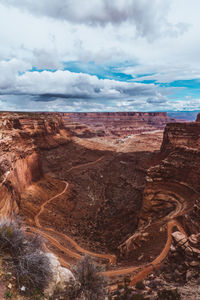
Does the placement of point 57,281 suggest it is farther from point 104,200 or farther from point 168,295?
point 104,200

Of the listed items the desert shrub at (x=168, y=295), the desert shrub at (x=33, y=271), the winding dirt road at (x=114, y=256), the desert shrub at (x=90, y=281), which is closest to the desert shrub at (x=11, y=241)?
the desert shrub at (x=33, y=271)

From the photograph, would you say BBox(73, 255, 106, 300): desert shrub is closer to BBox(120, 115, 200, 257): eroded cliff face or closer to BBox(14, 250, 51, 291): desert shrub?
BBox(14, 250, 51, 291): desert shrub

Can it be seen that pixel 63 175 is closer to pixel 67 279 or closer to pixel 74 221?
pixel 74 221

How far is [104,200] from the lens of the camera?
4284 cm

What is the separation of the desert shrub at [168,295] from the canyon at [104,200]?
4.35 metres

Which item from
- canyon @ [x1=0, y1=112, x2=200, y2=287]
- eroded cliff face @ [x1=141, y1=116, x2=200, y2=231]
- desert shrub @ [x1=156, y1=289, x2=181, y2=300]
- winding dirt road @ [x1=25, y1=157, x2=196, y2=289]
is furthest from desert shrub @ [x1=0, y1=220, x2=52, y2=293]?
eroded cliff face @ [x1=141, y1=116, x2=200, y2=231]

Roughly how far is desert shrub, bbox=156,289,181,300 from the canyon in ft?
14.3

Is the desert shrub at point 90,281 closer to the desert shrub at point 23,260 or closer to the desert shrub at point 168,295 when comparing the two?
the desert shrub at point 23,260

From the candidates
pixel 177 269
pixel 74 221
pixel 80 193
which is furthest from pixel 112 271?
pixel 80 193

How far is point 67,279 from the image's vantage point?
10391 mm

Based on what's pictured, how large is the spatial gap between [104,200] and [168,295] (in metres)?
34.8

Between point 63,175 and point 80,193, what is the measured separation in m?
10.3

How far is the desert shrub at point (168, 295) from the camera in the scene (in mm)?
8255

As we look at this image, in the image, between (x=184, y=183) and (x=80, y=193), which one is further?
(x=80, y=193)
